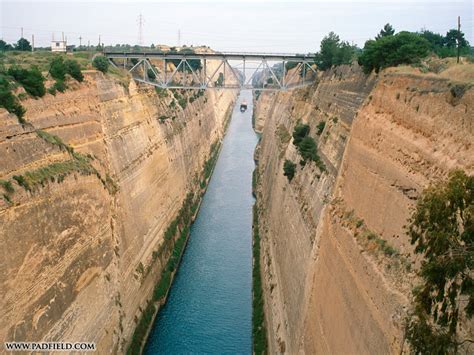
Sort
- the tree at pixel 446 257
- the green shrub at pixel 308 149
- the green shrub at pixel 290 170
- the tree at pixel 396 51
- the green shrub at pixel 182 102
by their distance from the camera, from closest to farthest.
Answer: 1. the tree at pixel 446 257
2. the tree at pixel 396 51
3. the green shrub at pixel 308 149
4. the green shrub at pixel 290 170
5. the green shrub at pixel 182 102

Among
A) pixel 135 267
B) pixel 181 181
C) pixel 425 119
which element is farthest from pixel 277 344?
pixel 181 181

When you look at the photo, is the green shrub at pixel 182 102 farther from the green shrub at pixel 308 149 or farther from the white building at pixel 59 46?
the green shrub at pixel 308 149

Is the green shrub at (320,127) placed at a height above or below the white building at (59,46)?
below

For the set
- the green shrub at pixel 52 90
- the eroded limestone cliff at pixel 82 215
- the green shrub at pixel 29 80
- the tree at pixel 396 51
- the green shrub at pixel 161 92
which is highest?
the tree at pixel 396 51

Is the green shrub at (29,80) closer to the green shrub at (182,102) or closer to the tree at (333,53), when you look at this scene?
the tree at (333,53)

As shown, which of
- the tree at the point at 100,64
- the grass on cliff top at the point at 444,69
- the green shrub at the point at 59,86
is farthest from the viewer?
the tree at the point at 100,64

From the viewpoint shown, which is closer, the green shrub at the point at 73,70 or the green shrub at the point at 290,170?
the green shrub at the point at 73,70

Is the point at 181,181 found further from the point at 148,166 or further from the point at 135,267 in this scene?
the point at 135,267

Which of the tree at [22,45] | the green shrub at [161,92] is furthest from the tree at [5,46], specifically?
the green shrub at [161,92]
